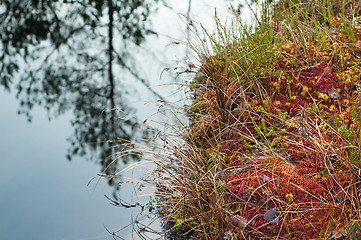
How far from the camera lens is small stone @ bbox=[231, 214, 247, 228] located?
2578 millimetres

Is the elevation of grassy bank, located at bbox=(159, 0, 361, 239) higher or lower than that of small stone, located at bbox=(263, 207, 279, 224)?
higher

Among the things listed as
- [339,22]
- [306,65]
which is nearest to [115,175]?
[306,65]

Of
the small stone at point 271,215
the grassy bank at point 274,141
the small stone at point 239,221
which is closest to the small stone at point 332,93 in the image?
the grassy bank at point 274,141

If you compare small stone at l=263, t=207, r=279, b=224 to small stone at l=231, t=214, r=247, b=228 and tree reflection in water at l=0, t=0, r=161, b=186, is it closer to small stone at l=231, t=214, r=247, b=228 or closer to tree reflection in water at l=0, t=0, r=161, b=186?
small stone at l=231, t=214, r=247, b=228

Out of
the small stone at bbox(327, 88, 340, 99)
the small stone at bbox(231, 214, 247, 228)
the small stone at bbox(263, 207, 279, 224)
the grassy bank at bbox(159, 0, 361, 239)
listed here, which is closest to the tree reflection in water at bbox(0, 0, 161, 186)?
the grassy bank at bbox(159, 0, 361, 239)

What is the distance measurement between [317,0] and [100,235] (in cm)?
312

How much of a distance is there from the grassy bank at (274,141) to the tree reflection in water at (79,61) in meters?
0.64

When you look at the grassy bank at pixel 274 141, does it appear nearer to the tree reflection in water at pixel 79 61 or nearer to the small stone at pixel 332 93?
the small stone at pixel 332 93

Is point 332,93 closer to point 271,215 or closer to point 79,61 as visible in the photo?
point 271,215

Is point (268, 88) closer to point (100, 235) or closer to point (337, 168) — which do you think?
point (337, 168)

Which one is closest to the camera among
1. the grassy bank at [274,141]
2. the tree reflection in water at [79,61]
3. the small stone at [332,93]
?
the grassy bank at [274,141]

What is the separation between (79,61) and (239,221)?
110 inches

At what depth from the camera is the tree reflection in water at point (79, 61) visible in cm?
370

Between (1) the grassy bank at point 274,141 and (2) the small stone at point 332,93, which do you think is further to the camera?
(2) the small stone at point 332,93
